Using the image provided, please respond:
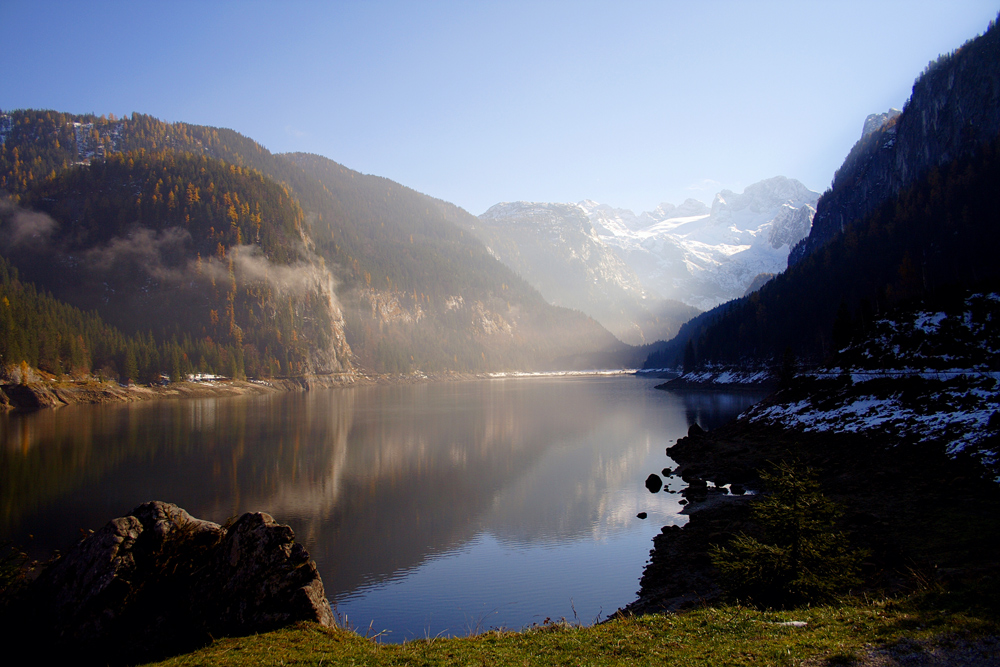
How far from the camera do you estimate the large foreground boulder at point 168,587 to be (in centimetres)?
1196

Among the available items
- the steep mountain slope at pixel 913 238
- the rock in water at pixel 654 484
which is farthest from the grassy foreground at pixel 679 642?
the steep mountain slope at pixel 913 238

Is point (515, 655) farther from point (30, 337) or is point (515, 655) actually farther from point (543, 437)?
point (30, 337)

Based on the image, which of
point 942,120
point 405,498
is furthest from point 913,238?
point 405,498

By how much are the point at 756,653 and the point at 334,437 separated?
58943mm

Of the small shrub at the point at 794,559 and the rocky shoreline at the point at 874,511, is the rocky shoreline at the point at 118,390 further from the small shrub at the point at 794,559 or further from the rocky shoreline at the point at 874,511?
the small shrub at the point at 794,559

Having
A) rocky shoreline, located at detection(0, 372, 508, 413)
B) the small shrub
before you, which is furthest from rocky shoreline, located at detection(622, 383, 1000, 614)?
rocky shoreline, located at detection(0, 372, 508, 413)

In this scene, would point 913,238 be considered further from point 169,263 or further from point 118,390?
point 169,263

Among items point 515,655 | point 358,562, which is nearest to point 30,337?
point 358,562

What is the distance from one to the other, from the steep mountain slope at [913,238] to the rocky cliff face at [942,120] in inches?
11.2

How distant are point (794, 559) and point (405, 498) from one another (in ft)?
88.3

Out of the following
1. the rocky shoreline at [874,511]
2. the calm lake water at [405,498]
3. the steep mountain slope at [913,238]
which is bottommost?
the calm lake water at [405,498]

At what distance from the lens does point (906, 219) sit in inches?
4459

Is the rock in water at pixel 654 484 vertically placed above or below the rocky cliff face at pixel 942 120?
below

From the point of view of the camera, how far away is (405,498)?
35.9m
